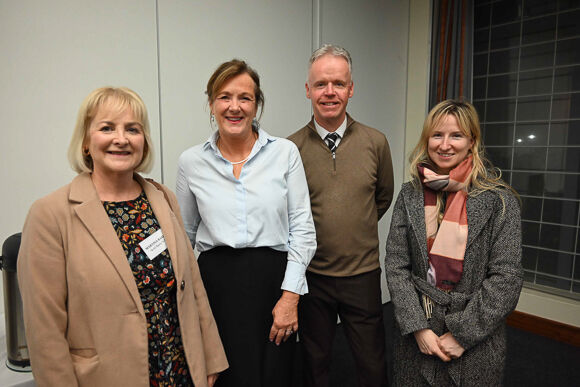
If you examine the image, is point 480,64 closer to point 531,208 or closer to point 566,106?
point 566,106

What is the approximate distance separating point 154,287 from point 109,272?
0.51 feet

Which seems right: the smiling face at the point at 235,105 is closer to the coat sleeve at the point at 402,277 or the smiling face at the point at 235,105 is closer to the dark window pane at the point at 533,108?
the coat sleeve at the point at 402,277

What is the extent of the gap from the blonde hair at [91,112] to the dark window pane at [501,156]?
3152mm

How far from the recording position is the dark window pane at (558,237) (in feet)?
9.93

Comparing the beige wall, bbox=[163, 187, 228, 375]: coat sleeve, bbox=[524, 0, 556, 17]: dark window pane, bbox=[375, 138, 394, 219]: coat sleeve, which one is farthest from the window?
bbox=[163, 187, 228, 375]: coat sleeve

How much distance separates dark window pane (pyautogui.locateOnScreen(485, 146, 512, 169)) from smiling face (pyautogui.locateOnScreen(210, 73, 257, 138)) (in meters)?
2.69

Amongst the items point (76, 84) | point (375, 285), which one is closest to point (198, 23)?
point (76, 84)

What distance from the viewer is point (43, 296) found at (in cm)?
99

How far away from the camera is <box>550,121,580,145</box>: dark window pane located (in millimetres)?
2914

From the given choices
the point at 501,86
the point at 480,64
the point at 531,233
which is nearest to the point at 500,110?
→ the point at 501,86

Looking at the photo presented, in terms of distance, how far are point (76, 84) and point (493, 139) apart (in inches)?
129

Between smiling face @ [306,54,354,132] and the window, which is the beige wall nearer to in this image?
the window

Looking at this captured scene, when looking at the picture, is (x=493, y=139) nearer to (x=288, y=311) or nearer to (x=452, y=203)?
(x=452, y=203)

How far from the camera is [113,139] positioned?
1.11 meters
